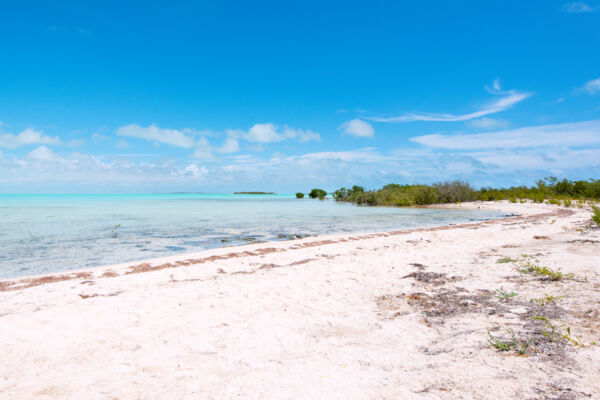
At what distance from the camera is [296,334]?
4.33m

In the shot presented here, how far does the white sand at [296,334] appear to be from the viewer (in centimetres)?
300

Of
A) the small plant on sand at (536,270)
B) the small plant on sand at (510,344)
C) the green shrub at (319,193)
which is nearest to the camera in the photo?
the small plant on sand at (510,344)

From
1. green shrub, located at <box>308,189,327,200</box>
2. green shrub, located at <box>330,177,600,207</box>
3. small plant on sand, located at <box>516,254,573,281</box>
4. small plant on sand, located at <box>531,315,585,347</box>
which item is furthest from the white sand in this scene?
green shrub, located at <box>308,189,327,200</box>

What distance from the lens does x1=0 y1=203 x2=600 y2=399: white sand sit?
9.83 ft

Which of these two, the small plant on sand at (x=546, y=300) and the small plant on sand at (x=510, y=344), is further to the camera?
the small plant on sand at (x=546, y=300)

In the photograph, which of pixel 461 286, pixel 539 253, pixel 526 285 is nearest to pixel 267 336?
pixel 461 286

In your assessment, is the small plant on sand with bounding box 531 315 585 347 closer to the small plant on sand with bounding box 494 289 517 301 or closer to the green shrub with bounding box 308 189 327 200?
the small plant on sand with bounding box 494 289 517 301

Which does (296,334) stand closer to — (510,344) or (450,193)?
(510,344)

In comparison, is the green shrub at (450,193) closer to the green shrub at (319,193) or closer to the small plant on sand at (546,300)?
the green shrub at (319,193)

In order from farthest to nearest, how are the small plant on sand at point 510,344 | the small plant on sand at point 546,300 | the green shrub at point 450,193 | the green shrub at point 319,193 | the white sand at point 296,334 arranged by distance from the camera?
1. the green shrub at point 319,193
2. the green shrub at point 450,193
3. the small plant on sand at point 546,300
4. the small plant on sand at point 510,344
5. the white sand at point 296,334

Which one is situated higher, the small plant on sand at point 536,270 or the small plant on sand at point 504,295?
the small plant on sand at point 536,270

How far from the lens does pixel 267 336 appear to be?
4.28 meters

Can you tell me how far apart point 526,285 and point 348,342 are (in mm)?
3867

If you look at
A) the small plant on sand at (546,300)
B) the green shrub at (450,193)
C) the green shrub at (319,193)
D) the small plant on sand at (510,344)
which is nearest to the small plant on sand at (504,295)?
the small plant on sand at (546,300)
